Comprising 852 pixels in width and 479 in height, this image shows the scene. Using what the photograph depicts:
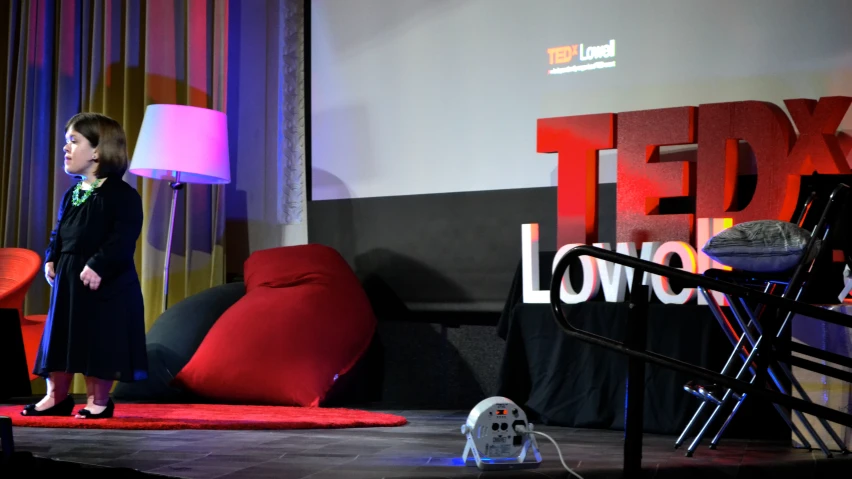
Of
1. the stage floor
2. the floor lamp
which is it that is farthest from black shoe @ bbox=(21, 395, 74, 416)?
the floor lamp

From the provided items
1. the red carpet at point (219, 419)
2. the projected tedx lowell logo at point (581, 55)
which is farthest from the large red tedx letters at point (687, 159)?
the red carpet at point (219, 419)

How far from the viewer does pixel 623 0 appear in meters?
4.08

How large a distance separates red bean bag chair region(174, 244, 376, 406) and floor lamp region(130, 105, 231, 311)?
0.63m

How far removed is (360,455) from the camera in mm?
2568

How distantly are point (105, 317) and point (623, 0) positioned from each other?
2.54 m

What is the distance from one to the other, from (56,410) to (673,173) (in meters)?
2.53

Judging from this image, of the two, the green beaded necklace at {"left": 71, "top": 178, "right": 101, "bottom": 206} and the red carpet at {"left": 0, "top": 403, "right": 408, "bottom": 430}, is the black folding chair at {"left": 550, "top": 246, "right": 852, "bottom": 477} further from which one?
the green beaded necklace at {"left": 71, "top": 178, "right": 101, "bottom": 206}

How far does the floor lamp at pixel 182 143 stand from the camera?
436 cm

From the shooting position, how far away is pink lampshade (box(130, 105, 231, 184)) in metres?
4.36

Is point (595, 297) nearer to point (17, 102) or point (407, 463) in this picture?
point (407, 463)

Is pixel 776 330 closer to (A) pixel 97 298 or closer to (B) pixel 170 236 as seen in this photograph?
(A) pixel 97 298

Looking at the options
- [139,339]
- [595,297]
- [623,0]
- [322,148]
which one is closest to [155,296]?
[322,148]

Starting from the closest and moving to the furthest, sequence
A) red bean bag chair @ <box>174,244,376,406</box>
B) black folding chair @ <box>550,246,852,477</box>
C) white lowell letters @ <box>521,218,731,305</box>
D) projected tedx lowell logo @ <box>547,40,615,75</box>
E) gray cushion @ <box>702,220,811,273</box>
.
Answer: black folding chair @ <box>550,246,852,477</box> → gray cushion @ <box>702,220,811,273</box> → white lowell letters @ <box>521,218,731,305</box> → red bean bag chair @ <box>174,244,376,406</box> → projected tedx lowell logo @ <box>547,40,615,75</box>

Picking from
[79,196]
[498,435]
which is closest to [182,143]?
[79,196]
